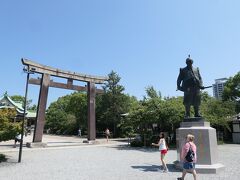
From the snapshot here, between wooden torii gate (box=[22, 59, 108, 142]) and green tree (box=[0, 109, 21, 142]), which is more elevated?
wooden torii gate (box=[22, 59, 108, 142])

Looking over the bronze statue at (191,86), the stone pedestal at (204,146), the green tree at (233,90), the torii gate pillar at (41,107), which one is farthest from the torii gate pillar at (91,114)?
the green tree at (233,90)

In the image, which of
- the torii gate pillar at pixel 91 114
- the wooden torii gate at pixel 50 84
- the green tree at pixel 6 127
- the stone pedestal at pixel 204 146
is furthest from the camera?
the torii gate pillar at pixel 91 114

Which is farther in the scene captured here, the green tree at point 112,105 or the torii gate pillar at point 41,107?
A: the green tree at point 112,105

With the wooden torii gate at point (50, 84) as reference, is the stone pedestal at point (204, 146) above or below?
below

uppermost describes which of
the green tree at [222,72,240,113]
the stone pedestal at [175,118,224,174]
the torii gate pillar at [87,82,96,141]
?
the green tree at [222,72,240,113]

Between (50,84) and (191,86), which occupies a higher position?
(50,84)

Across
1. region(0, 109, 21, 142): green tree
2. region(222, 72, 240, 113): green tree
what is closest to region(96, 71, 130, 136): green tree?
region(222, 72, 240, 113): green tree

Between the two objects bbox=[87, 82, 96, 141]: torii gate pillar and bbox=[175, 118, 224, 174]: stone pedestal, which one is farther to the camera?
bbox=[87, 82, 96, 141]: torii gate pillar

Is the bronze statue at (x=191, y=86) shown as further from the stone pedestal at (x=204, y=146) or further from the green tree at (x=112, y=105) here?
the green tree at (x=112, y=105)

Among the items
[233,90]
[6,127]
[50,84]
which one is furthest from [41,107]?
[233,90]

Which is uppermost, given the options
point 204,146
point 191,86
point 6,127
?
point 191,86

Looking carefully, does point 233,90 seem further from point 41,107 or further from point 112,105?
point 41,107

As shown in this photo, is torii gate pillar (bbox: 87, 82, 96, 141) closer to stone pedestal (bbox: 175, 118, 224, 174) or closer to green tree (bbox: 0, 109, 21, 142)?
green tree (bbox: 0, 109, 21, 142)

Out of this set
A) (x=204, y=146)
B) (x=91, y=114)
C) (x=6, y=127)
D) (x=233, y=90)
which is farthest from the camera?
(x=233, y=90)
